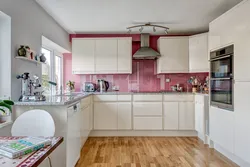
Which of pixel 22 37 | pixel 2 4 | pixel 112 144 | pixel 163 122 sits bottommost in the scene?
pixel 112 144

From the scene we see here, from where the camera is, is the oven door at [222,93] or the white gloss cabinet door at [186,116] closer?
the oven door at [222,93]

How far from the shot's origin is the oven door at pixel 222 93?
9.75 ft

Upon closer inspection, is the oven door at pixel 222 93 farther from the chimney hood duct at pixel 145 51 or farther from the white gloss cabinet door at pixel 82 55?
the white gloss cabinet door at pixel 82 55

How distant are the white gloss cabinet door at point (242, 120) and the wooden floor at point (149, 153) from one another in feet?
1.27

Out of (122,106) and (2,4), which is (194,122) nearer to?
(122,106)

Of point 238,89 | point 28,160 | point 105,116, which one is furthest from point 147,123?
point 28,160

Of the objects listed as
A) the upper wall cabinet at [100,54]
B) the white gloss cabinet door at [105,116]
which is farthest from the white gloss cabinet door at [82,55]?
the white gloss cabinet door at [105,116]

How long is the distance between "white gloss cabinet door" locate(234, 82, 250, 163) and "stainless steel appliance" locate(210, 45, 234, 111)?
0.16 m

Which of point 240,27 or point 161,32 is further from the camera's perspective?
point 161,32

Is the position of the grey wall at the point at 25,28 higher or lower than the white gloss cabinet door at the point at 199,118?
higher

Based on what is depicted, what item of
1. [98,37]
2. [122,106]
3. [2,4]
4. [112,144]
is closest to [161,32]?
[98,37]

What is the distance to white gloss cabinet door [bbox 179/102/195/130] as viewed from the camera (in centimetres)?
447

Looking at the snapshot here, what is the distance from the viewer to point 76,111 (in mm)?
2822

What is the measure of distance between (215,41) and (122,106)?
7.12 feet
